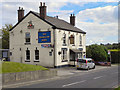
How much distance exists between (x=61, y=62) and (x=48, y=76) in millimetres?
10772

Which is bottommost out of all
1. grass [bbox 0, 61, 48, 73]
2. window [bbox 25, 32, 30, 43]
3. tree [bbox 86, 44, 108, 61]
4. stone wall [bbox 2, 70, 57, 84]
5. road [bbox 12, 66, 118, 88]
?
road [bbox 12, 66, 118, 88]

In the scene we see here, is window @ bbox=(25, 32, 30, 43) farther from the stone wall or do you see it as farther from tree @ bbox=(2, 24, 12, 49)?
tree @ bbox=(2, 24, 12, 49)

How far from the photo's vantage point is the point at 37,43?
99.9 ft

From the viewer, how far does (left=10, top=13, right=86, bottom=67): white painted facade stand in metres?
28.7

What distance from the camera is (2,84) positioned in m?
13.5

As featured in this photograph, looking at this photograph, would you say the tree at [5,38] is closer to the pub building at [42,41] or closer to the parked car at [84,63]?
the pub building at [42,41]

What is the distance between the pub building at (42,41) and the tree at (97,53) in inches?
336

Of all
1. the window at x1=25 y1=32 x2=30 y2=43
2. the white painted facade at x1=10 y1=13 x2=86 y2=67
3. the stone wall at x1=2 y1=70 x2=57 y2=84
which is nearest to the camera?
the stone wall at x1=2 y1=70 x2=57 y2=84

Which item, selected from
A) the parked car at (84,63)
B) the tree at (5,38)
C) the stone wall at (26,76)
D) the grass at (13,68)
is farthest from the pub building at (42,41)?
the tree at (5,38)

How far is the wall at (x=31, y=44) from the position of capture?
29.4 metres

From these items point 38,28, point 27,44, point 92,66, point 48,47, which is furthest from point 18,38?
point 92,66

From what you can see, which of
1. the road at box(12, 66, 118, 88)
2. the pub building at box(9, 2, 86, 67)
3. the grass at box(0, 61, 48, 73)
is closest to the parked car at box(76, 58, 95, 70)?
the pub building at box(9, 2, 86, 67)

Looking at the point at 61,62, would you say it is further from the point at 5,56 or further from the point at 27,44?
the point at 5,56

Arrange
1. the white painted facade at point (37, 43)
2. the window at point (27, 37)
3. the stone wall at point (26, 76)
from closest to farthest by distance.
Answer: the stone wall at point (26, 76)
the white painted facade at point (37, 43)
the window at point (27, 37)
